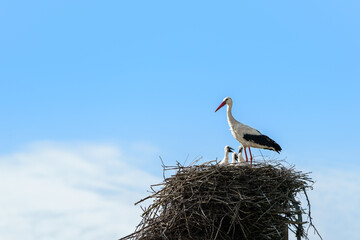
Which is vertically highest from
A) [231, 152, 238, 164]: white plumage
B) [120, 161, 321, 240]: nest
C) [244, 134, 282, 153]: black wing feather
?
[244, 134, 282, 153]: black wing feather

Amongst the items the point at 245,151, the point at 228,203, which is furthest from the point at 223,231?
the point at 245,151

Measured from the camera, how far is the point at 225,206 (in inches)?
323

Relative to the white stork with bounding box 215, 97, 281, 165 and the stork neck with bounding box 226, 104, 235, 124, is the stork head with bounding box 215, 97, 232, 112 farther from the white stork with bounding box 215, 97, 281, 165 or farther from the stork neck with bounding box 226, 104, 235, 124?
the white stork with bounding box 215, 97, 281, 165

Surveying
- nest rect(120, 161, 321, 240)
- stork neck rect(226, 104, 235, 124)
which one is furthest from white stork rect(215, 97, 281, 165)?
nest rect(120, 161, 321, 240)

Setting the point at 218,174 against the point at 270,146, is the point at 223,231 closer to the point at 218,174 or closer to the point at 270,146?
the point at 218,174

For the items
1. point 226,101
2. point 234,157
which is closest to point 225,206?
point 234,157

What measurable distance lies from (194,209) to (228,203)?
1.70 feet

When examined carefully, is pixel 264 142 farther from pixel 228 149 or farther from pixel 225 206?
pixel 225 206

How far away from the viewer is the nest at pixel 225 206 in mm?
8188

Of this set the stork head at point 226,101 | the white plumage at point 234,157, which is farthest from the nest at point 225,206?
the stork head at point 226,101

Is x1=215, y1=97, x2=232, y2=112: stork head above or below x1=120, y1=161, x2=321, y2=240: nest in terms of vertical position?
above

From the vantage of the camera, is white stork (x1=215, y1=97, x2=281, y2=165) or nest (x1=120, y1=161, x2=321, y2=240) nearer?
nest (x1=120, y1=161, x2=321, y2=240)

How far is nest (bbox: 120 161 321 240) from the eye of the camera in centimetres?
819

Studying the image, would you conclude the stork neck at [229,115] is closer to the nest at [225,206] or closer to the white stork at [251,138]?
the white stork at [251,138]
